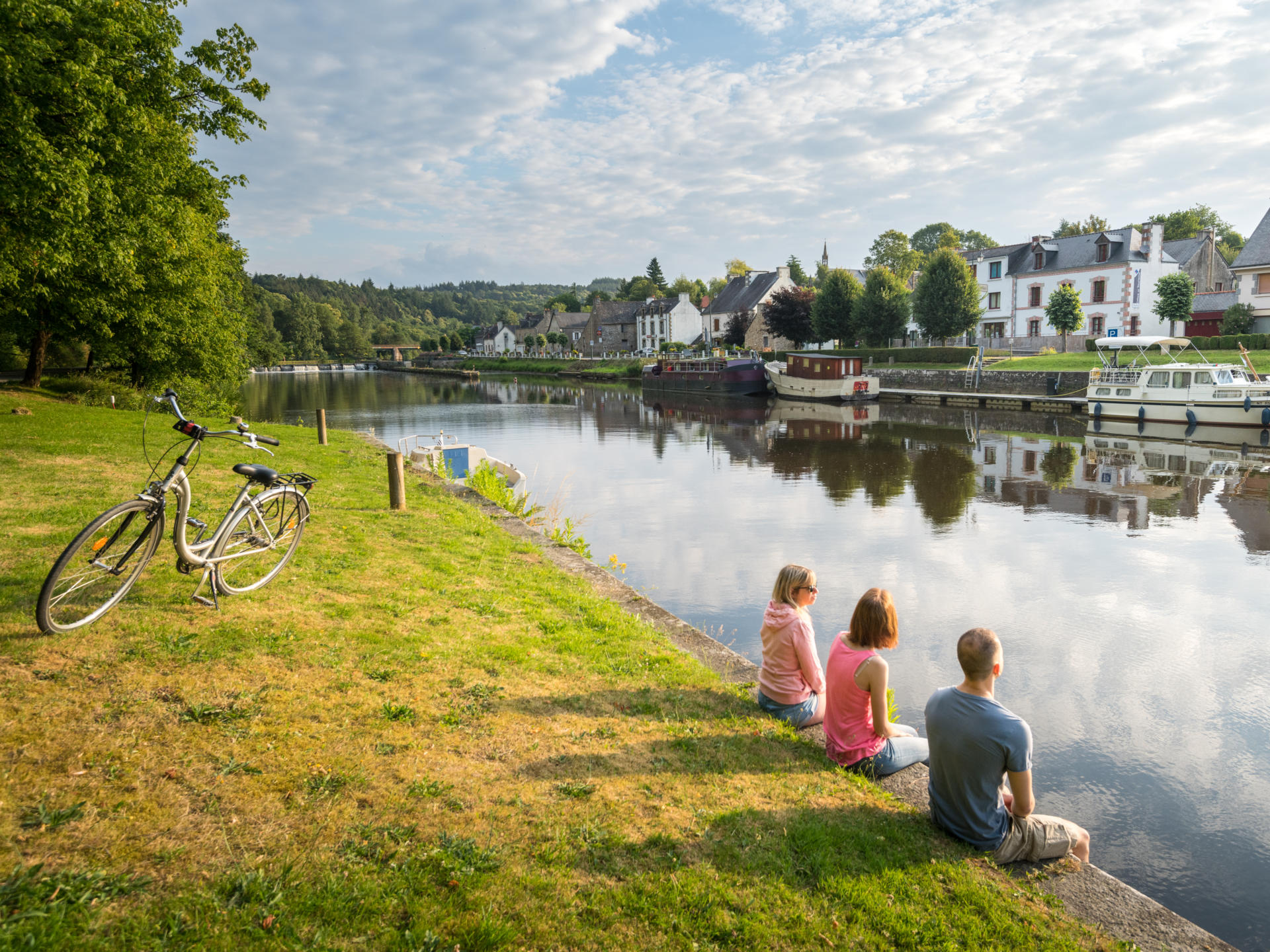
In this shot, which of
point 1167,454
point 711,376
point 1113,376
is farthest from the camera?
point 711,376

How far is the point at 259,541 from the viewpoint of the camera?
618 cm

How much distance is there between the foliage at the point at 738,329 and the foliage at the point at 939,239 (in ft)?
154

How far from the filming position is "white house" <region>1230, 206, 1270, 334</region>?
4150 cm

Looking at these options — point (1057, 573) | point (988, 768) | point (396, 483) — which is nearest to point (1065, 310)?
point (1057, 573)

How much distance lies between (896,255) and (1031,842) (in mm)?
101623

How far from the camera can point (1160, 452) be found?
23.8 meters

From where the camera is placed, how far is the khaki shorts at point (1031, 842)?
3.89m

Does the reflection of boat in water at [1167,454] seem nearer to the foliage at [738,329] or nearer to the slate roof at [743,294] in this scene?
the foliage at [738,329]

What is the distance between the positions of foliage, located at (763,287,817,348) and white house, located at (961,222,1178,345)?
1410cm

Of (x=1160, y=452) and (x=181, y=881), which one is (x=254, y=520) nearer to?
(x=181, y=881)

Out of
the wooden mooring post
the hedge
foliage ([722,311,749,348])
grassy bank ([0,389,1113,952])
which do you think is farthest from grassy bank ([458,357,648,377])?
grassy bank ([0,389,1113,952])

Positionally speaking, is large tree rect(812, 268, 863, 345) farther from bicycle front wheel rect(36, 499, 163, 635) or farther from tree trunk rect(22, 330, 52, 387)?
bicycle front wheel rect(36, 499, 163, 635)

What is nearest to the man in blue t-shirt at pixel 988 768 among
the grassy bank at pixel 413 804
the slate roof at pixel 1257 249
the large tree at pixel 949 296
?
the grassy bank at pixel 413 804

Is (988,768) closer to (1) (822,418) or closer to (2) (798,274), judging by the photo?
(1) (822,418)
